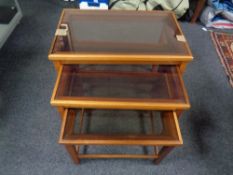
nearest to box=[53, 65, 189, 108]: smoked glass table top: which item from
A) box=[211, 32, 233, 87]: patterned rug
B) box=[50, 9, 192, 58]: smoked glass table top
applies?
box=[50, 9, 192, 58]: smoked glass table top

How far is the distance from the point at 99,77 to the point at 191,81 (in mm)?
878

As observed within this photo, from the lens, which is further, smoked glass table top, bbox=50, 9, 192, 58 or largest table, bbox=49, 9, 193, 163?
smoked glass table top, bbox=50, 9, 192, 58

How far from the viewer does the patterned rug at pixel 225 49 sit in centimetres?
165

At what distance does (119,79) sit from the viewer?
1.02m

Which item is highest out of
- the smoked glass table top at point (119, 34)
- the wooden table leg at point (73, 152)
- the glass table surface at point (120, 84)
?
the smoked glass table top at point (119, 34)

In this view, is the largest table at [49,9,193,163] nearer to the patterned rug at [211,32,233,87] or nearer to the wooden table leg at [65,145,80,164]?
the wooden table leg at [65,145,80,164]

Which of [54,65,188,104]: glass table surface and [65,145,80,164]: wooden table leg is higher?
[54,65,188,104]: glass table surface

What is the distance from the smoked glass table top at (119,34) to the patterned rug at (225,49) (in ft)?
2.73

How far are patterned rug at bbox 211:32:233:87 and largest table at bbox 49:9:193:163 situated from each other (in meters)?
0.83

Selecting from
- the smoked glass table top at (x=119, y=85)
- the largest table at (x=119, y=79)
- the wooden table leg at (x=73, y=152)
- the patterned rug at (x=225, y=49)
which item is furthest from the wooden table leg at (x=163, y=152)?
the patterned rug at (x=225, y=49)

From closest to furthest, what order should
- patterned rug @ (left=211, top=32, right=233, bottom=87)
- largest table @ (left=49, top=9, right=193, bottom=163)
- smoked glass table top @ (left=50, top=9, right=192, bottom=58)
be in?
1. largest table @ (left=49, top=9, right=193, bottom=163)
2. smoked glass table top @ (left=50, top=9, right=192, bottom=58)
3. patterned rug @ (left=211, top=32, right=233, bottom=87)

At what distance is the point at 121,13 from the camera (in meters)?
1.22

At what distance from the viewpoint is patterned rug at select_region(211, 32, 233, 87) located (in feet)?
5.41

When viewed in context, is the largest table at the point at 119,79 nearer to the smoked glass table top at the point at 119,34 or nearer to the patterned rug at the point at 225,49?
the smoked glass table top at the point at 119,34
